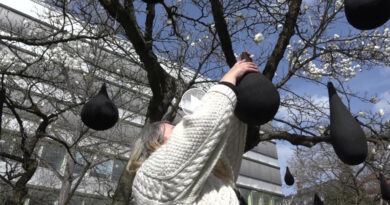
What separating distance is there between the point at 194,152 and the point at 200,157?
0.10ft

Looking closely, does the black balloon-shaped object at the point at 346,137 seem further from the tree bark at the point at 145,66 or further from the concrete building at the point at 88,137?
the concrete building at the point at 88,137

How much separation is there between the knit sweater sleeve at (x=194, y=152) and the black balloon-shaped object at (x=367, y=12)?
2.85 feet

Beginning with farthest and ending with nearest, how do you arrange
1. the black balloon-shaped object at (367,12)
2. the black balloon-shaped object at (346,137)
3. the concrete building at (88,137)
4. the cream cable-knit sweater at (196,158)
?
the concrete building at (88,137) < the black balloon-shaped object at (367,12) < the black balloon-shaped object at (346,137) < the cream cable-knit sweater at (196,158)

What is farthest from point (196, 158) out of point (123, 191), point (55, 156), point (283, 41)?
point (55, 156)

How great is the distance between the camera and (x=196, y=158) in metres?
1.31

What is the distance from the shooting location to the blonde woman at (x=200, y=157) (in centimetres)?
131

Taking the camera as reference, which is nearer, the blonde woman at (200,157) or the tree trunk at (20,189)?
the blonde woman at (200,157)

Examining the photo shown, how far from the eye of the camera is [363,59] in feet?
18.8

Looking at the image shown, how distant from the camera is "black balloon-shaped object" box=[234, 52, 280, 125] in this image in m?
1.32

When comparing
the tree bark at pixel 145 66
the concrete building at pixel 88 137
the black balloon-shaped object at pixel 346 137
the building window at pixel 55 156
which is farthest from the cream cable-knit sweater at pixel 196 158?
the building window at pixel 55 156

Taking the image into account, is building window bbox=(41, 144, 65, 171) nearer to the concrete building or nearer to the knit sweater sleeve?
the concrete building

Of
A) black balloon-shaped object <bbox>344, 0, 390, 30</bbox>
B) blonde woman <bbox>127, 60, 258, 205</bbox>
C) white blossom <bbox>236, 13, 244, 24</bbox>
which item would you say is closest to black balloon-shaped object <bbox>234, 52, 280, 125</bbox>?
blonde woman <bbox>127, 60, 258, 205</bbox>

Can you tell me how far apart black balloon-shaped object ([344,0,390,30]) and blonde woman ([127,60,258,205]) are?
0.69 metres

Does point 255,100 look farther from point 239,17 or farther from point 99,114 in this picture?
point 239,17
